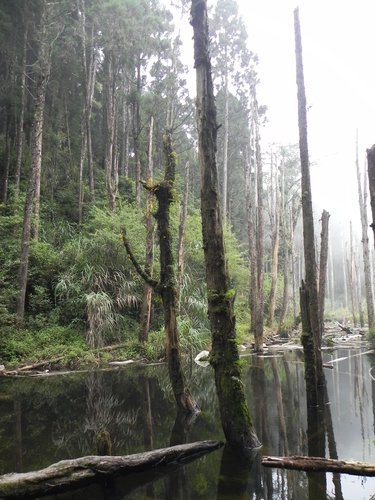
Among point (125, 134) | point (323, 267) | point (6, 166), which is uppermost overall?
point (125, 134)

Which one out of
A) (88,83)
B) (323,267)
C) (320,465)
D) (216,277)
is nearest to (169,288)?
(216,277)

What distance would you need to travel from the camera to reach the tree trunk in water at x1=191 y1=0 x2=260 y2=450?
5.11m

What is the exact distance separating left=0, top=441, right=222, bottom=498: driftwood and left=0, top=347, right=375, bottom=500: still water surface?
0.37ft

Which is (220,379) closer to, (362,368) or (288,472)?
(288,472)

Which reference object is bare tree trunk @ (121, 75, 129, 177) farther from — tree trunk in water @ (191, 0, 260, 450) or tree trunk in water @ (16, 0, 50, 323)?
tree trunk in water @ (191, 0, 260, 450)

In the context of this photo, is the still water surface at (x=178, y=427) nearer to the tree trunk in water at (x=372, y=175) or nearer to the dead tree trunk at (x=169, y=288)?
the dead tree trunk at (x=169, y=288)

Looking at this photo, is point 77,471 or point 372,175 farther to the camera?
point 372,175

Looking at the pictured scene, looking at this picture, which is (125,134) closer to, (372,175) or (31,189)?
(31,189)

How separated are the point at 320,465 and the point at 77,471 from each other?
2.54 metres

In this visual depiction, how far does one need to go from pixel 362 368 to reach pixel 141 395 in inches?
254

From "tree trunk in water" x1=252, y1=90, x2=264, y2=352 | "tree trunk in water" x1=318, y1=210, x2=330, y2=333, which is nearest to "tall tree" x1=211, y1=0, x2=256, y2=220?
"tree trunk in water" x1=252, y1=90, x2=264, y2=352

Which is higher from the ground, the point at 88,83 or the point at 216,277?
the point at 88,83

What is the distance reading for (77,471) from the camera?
4129mm

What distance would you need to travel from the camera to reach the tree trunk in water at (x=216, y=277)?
16.8 ft
